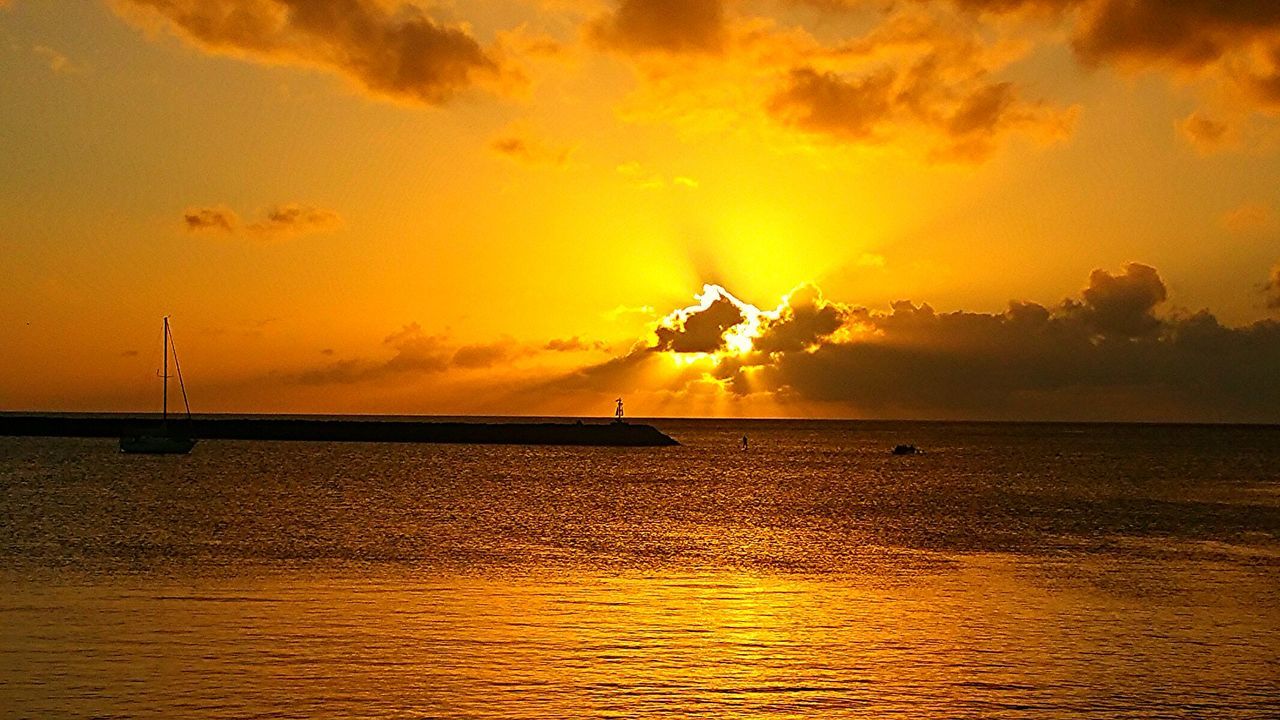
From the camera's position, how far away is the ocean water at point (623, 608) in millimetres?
25203

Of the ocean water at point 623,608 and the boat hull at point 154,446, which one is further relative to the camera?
the boat hull at point 154,446

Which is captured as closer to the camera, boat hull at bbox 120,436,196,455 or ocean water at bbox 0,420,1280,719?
ocean water at bbox 0,420,1280,719

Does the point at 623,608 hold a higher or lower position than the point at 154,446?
lower

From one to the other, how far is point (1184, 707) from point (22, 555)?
1560 inches

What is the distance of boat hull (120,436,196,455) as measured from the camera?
5438 inches

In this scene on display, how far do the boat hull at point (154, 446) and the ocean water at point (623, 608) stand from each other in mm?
57049

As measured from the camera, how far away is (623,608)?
35500 millimetres

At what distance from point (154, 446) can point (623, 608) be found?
11613 cm

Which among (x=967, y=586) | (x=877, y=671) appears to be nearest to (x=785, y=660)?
(x=877, y=671)

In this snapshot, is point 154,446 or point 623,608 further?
point 154,446

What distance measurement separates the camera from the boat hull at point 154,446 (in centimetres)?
13812

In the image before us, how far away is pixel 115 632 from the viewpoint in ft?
100

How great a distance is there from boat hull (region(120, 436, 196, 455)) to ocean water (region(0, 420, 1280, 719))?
187 feet

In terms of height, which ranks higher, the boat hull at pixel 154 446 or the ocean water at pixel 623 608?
the boat hull at pixel 154 446
